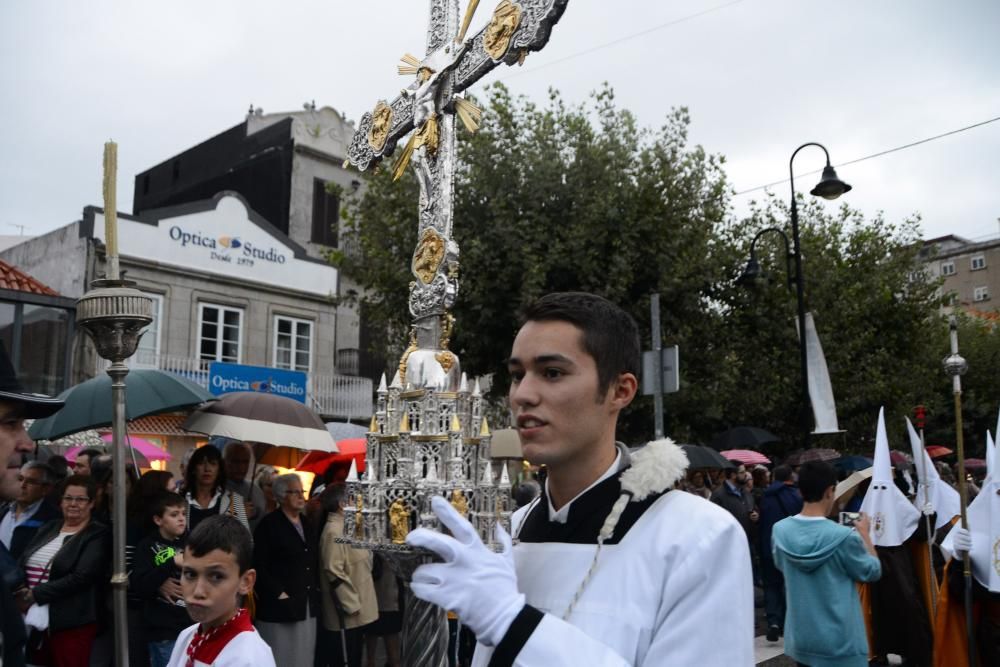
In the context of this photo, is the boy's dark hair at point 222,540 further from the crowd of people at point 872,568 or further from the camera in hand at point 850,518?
the camera in hand at point 850,518

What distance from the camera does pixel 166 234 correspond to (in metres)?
21.1

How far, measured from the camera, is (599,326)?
7.01 feet

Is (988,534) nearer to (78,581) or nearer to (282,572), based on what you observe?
(282,572)

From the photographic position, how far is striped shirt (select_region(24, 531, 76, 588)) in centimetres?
540

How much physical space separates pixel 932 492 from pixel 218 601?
22.8 ft

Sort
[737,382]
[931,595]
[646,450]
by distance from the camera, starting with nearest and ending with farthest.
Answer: [646,450]
[931,595]
[737,382]

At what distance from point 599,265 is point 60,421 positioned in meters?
10.3

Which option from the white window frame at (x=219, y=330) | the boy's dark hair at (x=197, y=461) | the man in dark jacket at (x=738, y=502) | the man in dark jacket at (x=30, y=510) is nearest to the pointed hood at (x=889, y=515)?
the man in dark jacket at (x=738, y=502)

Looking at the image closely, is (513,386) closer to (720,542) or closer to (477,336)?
(720,542)

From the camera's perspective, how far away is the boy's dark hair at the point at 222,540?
3.77 m

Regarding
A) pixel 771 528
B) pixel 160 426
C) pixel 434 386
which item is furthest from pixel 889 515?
pixel 160 426

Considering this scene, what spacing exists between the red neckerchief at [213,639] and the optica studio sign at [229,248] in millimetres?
19297

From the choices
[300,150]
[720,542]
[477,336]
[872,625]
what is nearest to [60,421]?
[720,542]

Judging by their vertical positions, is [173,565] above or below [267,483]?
below
